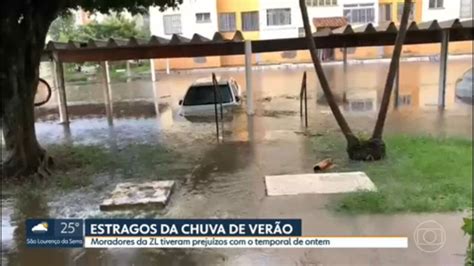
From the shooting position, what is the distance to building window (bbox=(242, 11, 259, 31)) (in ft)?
109

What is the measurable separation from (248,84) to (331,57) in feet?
65.4

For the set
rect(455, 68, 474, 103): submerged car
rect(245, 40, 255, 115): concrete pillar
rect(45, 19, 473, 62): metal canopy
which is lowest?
rect(455, 68, 474, 103): submerged car

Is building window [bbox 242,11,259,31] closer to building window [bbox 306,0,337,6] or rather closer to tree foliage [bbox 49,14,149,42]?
building window [bbox 306,0,337,6]

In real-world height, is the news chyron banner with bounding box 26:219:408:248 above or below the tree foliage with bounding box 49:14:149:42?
below

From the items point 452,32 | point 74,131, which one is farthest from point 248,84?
point 452,32

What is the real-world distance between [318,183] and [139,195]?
302 centimetres

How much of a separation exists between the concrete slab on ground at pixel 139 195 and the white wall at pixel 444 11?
12.7 m

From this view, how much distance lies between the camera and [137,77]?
31453 millimetres

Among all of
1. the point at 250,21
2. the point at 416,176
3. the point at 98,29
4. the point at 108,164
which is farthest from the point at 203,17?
the point at 416,176

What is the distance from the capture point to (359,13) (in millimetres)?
32688

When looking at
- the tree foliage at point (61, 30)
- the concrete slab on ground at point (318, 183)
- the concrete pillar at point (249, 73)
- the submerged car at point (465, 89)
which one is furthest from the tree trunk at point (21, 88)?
the tree foliage at point (61, 30)

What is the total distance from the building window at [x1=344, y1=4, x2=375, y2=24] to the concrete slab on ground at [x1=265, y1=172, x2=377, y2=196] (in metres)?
23.8

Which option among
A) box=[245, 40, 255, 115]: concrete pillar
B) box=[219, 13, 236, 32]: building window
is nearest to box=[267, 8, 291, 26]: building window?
box=[219, 13, 236, 32]: building window

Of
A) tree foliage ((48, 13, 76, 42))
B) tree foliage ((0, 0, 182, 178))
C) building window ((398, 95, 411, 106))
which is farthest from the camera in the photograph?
tree foliage ((48, 13, 76, 42))
